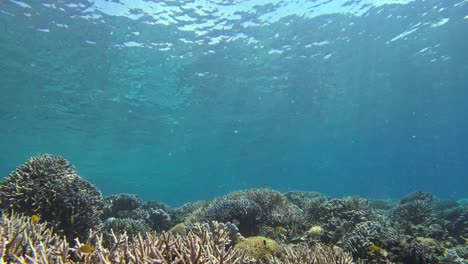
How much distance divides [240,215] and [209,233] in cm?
357

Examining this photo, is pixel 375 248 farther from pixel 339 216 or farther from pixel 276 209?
pixel 276 209

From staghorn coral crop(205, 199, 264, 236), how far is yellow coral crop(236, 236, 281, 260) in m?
1.91

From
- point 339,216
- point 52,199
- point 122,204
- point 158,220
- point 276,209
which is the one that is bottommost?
point 52,199

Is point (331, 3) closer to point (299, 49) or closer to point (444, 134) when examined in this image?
point (299, 49)

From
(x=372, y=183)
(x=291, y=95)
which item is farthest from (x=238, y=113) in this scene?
(x=372, y=183)

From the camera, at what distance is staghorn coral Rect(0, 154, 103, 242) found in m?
5.81

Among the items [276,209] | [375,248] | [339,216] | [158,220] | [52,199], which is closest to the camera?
[375,248]

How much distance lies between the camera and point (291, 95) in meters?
36.3

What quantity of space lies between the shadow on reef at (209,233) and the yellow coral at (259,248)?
0.8 inches

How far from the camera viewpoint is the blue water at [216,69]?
63.8 feet

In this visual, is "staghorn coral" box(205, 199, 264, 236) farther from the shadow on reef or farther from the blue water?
the blue water

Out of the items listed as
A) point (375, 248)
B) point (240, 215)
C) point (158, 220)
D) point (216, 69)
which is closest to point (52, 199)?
point (240, 215)

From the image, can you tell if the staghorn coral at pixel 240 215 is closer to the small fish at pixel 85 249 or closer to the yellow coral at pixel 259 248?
the yellow coral at pixel 259 248

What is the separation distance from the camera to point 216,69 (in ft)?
89.5
